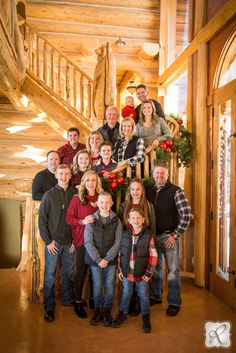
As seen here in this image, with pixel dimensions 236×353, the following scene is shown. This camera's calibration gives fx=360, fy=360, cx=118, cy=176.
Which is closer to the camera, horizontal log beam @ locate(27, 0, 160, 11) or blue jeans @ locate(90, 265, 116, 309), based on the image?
blue jeans @ locate(90, 265, 116, 309)

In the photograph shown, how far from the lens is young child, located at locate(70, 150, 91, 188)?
4.04m

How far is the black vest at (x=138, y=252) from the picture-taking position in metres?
3.49

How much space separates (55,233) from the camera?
3811 millimetres

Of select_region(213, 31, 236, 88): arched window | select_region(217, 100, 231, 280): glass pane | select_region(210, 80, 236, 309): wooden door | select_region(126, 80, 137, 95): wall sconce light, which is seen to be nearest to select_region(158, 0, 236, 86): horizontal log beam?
select_region(213, 31, 236, 88): arched window

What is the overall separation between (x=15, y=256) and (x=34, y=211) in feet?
16.6

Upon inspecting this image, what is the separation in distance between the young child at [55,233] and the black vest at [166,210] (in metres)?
0.95

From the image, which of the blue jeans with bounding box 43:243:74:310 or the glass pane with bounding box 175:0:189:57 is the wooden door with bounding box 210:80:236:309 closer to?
the blue jeans with bounding box 43:243:74:310

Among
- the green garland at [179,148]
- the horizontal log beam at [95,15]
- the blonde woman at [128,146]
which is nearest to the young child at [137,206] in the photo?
the blonde woman at [128,146]

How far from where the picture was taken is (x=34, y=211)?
4.23 meters

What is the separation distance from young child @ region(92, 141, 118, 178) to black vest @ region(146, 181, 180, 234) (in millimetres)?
631

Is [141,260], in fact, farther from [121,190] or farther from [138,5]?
[138,5]

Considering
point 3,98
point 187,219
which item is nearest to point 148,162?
point 187,219

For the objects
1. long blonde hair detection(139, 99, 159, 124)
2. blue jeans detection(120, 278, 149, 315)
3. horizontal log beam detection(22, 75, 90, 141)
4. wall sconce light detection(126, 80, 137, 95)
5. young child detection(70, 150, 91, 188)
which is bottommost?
blue jeans detection(120, 278, 149, 315)

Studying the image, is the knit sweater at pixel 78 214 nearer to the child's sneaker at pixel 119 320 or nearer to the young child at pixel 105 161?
the young child at pixel 105 161
